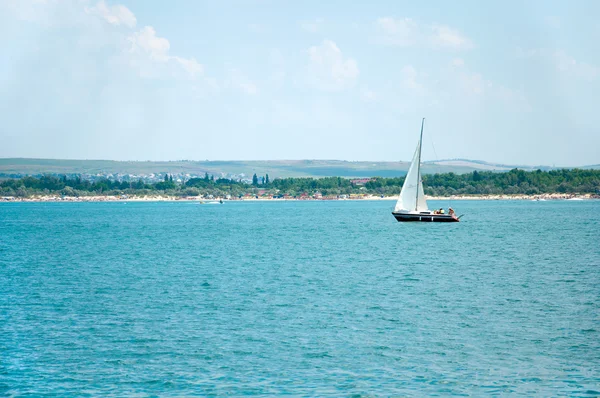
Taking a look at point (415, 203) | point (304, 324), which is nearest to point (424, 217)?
point (415, 203)

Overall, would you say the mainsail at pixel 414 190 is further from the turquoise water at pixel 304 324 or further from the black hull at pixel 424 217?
the turquoise water at pixel 304 324

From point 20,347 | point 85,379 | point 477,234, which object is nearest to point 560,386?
point 85,379

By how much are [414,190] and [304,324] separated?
243 feet

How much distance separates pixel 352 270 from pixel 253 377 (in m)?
30.2

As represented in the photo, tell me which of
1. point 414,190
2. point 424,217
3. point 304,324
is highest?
point 414,190

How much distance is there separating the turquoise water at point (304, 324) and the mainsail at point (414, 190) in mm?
38548

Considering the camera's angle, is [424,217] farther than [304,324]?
Yes

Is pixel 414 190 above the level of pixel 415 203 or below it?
above

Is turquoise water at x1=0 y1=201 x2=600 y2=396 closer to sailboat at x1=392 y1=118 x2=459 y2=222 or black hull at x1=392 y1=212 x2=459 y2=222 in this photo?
sailboat at x1=392 y1=118 x2=459 y2=222

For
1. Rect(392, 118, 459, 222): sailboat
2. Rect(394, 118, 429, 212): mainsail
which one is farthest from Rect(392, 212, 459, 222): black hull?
Rect(394, 118, 429, 212): mainsail

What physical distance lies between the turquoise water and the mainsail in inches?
1518

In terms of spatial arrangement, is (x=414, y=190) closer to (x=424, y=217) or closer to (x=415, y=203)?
(x=415, y=203)

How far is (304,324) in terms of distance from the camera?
3291 centimetres

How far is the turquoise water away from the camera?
24.3m
